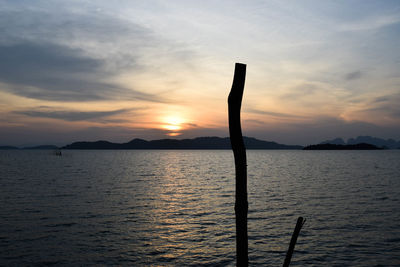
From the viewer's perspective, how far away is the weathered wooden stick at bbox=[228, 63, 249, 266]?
623 centimetres

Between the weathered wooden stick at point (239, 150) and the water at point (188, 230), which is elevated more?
the weathered wooden stick at point (239, 150)

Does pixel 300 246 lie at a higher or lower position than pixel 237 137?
lower

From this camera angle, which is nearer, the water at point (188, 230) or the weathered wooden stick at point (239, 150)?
the weathered wooden stick at point (239, 150)

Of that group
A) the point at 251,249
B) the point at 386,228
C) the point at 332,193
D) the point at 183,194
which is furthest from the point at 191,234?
the point at 332,193

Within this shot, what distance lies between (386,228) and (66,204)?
27.7 metres

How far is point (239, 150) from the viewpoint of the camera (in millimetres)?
6383

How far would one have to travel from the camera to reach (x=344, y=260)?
1509 cm

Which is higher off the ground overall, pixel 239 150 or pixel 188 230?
pixel 239 150

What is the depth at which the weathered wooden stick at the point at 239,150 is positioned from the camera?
6.23 metres

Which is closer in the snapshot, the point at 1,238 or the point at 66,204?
the point at 1,238

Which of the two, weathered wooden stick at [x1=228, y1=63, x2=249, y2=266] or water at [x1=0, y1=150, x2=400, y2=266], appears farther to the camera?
water at [x1=0, y1=150, x2=400, y2=266]

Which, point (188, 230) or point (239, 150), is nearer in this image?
point (239, 150)

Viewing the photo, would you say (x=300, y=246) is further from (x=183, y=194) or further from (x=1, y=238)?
(x=183, y=194)

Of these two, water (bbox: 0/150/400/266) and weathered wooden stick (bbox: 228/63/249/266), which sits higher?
weathered wooden stick (bbox: 228/63/249/266)
